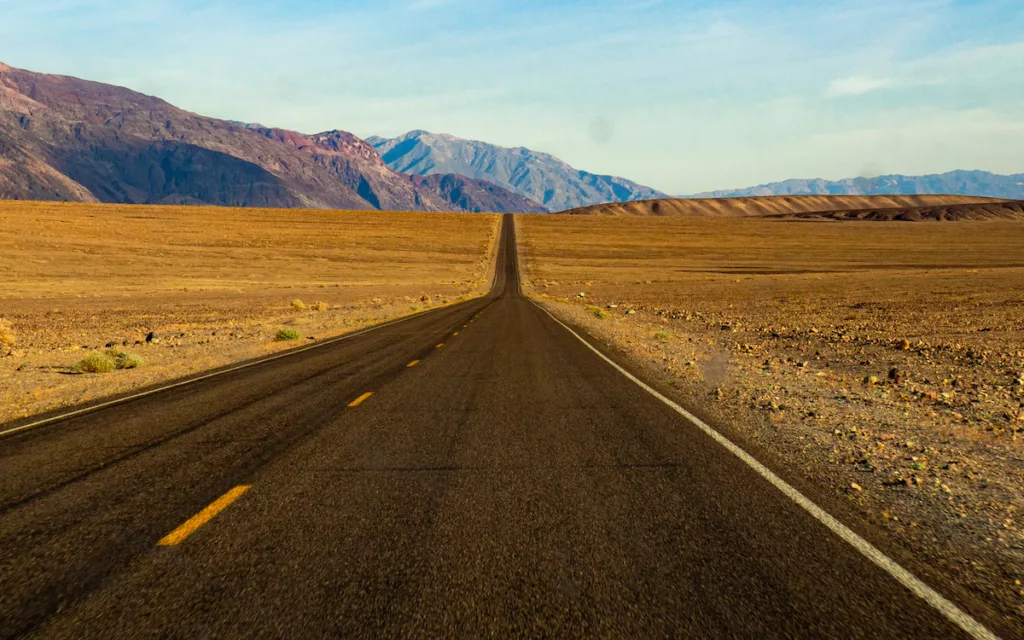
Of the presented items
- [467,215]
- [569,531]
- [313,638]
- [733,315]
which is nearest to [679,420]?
[569,531]

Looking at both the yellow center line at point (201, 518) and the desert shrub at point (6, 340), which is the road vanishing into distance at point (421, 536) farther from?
the desert shrub at point (6, 340)

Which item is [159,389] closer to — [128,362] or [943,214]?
[128,362]

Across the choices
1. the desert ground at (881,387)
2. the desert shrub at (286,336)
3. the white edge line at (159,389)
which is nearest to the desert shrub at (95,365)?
the white edge line at (159,389)

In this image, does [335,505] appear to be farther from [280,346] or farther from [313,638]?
[280,346]

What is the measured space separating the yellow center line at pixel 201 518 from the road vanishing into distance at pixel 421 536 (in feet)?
0.07

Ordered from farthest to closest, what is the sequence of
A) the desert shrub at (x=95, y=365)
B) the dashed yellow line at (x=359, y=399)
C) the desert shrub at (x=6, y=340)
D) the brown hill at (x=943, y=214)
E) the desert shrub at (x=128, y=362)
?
1. the brown hill at (x=943, y=214)
2. the desert shrub at (x=6, y=340)
3. the desert shrub at (x=128, y=362)
4. the desert shrub at (x=95, y=365)
5. the dashed yellow line at (x=359, y=399)

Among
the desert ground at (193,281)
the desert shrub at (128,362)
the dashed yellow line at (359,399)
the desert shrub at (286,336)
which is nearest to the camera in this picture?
the dashed yellow line at (359,399)

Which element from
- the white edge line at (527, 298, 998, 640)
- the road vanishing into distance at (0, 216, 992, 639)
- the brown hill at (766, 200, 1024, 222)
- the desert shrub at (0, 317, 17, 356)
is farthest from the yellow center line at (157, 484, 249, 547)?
the brown hill at (766, 200, 1024, 222)

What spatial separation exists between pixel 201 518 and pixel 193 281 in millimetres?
59812

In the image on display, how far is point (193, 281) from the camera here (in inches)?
2282

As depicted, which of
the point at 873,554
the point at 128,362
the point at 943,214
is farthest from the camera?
the point at 943,214

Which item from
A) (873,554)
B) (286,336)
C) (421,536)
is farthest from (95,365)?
(873,554)

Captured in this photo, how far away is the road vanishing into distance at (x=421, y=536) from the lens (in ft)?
11.1

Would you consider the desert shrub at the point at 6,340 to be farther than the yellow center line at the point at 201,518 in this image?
Yes
